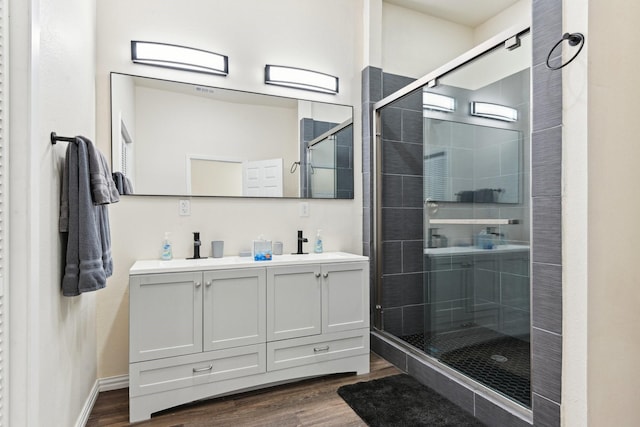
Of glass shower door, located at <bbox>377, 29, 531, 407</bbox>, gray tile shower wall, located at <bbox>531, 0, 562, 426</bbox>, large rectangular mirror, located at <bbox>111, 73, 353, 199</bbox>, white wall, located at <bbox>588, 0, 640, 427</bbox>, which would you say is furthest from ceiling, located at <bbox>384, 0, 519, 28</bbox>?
white wall, located at <bbox>588, 0, 640, 427</bbox>

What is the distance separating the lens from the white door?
2396mm

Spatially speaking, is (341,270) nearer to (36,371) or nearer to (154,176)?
(154,176)

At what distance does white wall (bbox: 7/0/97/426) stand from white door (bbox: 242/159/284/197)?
1.01 meters

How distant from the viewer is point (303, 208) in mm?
2570

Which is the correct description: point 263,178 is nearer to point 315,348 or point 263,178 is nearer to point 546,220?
point 315,348

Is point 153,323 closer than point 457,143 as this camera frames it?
Yes

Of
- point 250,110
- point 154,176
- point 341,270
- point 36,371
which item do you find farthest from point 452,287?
point 36,371

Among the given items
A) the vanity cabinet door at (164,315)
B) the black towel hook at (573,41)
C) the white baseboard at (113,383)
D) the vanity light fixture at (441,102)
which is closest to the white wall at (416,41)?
the vanity light fixture at (441,102)

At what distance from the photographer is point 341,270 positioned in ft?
7.25

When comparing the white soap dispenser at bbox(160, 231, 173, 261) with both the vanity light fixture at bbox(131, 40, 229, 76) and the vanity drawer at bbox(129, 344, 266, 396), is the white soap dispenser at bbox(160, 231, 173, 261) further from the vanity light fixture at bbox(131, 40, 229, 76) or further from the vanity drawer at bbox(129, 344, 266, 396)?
the vanity light fixture at bbox(131, 40, 229, 76)

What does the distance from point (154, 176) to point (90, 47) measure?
2.62 feet

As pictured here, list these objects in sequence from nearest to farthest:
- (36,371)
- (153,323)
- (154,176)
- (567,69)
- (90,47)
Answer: (36,371) < (567,69) < (153,323) < (90,47) < (154,176)

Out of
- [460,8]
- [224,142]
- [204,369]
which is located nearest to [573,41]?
[224,142]

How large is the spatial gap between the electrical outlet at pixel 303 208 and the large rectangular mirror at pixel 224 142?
8cm
